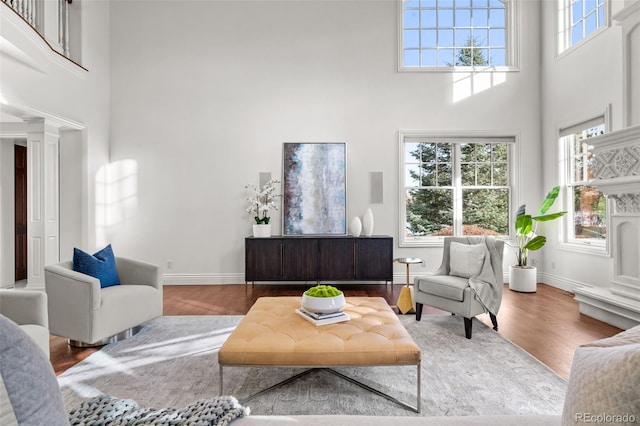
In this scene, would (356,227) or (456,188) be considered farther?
(456,188)

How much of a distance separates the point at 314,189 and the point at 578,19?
4450 millimetres

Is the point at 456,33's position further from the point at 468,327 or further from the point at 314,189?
the point at 468,327

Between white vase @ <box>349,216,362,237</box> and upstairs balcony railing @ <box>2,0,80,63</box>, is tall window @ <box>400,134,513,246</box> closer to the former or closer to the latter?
white vase @ <box>349,216,362,237</box>

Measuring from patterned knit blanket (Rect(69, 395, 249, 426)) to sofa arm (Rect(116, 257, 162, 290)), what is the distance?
2661mm

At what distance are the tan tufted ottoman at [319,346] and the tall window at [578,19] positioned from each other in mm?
4961

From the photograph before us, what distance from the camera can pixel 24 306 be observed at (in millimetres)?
2309

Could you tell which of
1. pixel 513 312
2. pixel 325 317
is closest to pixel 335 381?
pixel 325 317

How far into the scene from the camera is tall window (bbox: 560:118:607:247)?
471 cm

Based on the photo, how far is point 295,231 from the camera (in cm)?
555

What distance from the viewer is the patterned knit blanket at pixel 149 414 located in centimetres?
106

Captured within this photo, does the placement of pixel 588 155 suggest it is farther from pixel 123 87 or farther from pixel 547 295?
pixel 123 87

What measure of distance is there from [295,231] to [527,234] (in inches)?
133

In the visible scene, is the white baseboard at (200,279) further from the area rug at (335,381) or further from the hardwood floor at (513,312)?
the area rug at (335,381)

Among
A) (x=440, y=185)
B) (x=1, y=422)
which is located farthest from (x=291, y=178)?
(x=1, y=422)
